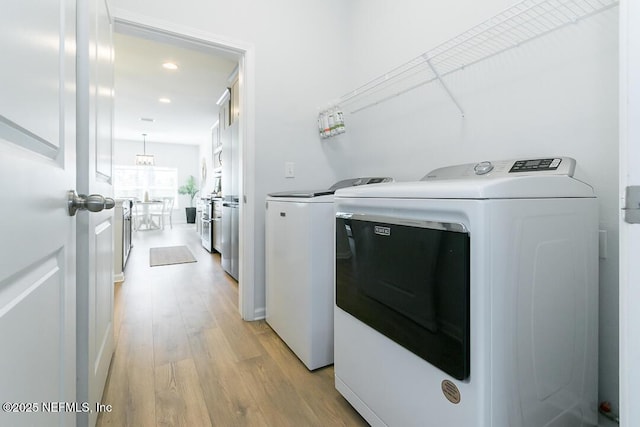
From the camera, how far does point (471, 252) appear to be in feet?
2.48

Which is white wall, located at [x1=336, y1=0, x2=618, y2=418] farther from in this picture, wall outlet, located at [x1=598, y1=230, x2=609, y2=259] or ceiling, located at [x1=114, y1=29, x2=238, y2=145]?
ceiling, located at [x1=114, y1=29, x2=238, y2=145]

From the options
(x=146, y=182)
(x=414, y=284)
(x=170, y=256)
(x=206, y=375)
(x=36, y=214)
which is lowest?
(x=206, y=375)

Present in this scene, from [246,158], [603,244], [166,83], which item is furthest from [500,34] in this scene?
[166,83]

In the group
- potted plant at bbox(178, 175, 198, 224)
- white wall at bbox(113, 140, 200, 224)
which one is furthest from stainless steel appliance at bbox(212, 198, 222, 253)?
white wall at bbox(113, 140, 200, 224)

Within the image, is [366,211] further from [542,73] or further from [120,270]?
[120,270]

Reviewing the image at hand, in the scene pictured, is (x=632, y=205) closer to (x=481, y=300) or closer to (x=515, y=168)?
(x=481, y=300)

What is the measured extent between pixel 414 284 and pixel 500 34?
1.22 m

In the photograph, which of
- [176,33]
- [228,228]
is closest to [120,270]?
[228,228]

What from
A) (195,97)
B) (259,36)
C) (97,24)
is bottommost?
(97,24)

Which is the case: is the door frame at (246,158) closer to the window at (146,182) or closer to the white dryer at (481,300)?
the white dryer at (481,300)

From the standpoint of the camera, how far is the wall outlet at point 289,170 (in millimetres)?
2254

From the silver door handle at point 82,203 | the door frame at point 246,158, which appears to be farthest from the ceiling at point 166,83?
the silver door handle at point 82,203

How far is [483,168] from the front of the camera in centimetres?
128

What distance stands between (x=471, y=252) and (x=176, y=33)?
6.94 feet
